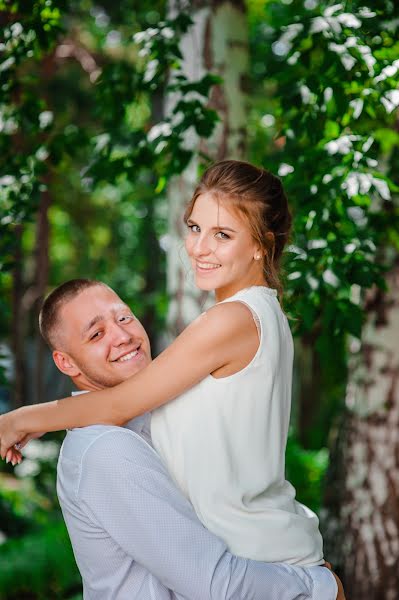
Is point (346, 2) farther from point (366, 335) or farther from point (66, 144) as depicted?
point (366, 335)

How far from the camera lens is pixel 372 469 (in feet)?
13.8

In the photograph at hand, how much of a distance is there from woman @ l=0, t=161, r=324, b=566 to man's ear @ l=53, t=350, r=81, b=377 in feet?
0.53

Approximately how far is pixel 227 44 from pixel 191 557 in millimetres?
2908

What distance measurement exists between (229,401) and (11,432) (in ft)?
2.17

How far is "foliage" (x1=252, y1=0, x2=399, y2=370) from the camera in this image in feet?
9.52

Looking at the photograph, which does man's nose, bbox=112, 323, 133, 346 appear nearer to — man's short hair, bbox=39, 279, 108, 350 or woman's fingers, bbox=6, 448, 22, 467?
man's short hair, bbox=39, 279, 108, 350

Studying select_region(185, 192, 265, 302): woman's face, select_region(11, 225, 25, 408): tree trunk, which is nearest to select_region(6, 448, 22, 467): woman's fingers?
select_region(185, 192, 265, 302): woman's face

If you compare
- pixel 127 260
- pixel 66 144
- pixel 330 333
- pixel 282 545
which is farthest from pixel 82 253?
pixel 282 545

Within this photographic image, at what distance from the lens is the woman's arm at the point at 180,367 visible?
194 cm

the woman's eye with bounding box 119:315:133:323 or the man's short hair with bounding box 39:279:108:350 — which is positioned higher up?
the man's short hair with bounding box 39:279:108:350

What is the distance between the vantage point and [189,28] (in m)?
3.75

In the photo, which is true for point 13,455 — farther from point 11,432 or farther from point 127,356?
point 127,356

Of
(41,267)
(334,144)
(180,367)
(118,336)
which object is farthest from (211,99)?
(41,267)

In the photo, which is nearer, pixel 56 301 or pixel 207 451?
pixel 207 451
